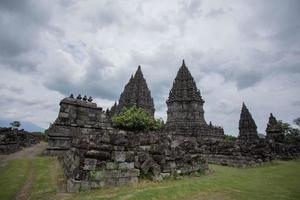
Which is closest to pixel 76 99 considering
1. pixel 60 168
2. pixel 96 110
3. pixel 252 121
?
pixel 96 110

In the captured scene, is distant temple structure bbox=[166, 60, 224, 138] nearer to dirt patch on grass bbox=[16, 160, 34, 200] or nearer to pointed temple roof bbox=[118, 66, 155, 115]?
pointed temple roof bbox=[118, 66, 155, 115]

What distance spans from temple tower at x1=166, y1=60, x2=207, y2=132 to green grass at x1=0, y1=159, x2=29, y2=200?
101 feet

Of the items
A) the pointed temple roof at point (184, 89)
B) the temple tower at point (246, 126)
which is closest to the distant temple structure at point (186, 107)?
the pointed temple roof at point (184, 89)

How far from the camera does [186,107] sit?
41750 mm

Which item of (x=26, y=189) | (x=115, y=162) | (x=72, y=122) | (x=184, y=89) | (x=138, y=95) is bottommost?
(x=26, y=189)

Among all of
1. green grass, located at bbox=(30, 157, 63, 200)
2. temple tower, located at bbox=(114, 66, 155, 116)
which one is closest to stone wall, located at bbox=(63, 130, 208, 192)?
green grass, located at bbox=(30, 157, 63, 200)

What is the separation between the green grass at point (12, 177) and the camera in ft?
18.7

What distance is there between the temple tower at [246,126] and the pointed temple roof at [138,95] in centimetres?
2305

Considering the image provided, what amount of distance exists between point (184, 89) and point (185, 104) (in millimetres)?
3521

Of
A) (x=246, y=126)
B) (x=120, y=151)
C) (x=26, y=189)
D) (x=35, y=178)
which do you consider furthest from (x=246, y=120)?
(x=26, y=189)

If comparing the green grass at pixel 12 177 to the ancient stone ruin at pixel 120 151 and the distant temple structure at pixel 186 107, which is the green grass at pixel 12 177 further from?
the distant temple structure at pixel 186 107

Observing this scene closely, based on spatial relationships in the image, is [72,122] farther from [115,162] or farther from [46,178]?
[115,162]

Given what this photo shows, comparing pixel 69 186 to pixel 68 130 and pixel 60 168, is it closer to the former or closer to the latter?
pixel 60 168

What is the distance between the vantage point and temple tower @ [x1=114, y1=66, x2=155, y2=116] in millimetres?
55344
